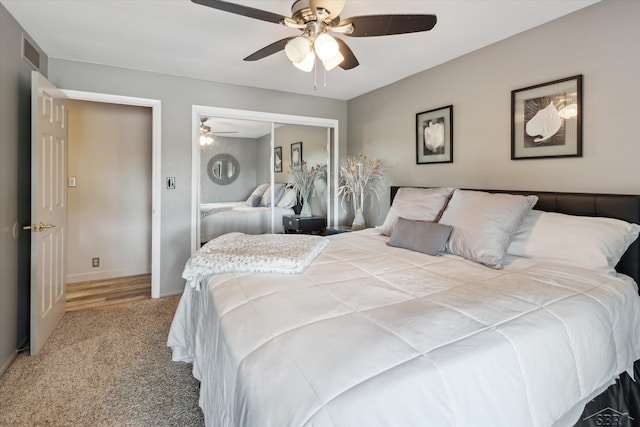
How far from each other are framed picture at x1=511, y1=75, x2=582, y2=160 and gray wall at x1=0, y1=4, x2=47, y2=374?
3597 mm

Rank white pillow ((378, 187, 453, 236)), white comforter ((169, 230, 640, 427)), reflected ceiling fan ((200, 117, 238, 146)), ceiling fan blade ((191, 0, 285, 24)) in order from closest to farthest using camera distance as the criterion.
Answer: white comforter ((169, 230, 640, 427))
ceiling fan blade ((191, 0, 285, 24))
white pillow ((378, 187, 453, 236))
reflected ceiling fan ((200, 117, 238, 146))

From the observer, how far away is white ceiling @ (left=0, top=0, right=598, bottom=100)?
2.10 m

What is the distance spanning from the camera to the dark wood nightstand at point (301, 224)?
13.6 ft

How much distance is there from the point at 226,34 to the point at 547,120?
8.15 feet

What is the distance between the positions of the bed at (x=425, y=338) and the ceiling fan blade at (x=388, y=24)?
1.23 m

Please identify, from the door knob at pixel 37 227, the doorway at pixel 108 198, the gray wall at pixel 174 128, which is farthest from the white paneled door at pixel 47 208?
the doorway at pixel 108 198

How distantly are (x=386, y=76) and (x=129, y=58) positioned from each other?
2.53 metres

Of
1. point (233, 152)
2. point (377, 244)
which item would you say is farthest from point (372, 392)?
point (233, 152)

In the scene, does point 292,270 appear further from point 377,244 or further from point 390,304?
point 377,244

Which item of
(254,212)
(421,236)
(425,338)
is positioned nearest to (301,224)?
(254,212)

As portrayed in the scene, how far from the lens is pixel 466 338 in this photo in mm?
1043

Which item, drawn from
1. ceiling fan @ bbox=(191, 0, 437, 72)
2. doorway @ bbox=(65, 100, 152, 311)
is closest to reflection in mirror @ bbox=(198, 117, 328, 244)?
doorway @ bbox=(65, 100, 152, 311)

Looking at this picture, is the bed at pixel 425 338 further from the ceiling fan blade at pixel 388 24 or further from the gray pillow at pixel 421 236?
the ceiling fan blade at pixel 388 24

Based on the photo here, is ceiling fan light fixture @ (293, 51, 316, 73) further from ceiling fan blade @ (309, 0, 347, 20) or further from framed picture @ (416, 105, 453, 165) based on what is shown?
framed picture @ (416, 105, 453, 165)
